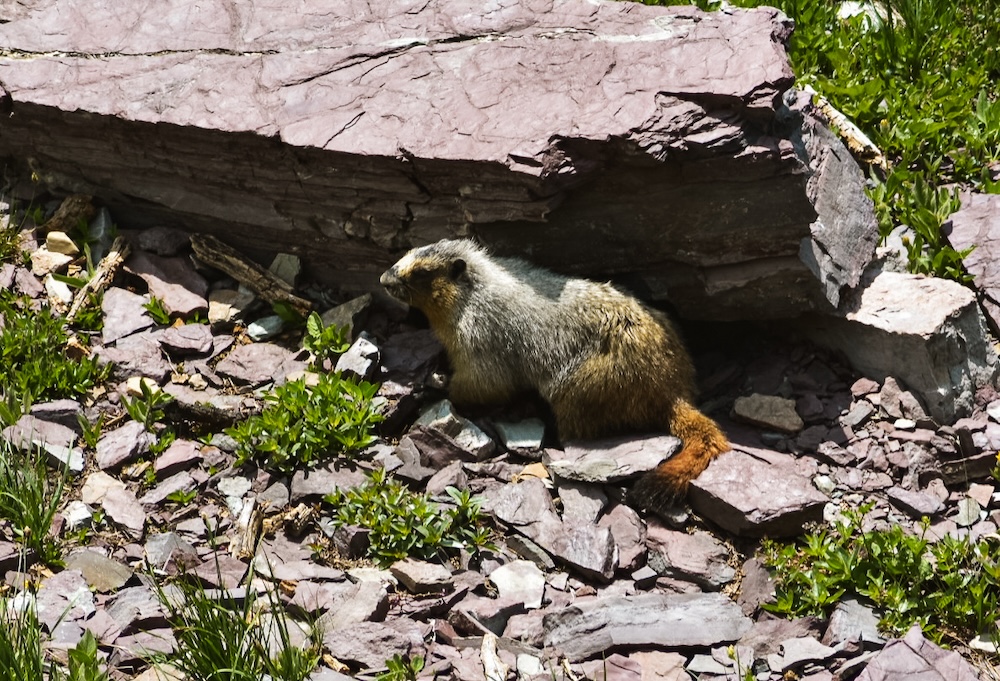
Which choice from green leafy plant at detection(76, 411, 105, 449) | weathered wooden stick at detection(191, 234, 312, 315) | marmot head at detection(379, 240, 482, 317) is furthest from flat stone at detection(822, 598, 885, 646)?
green leafy plant at detection(76, 411, 105, 449)

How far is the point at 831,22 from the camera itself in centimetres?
967

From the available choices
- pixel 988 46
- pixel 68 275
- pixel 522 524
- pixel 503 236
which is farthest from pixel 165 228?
pixel 988 46

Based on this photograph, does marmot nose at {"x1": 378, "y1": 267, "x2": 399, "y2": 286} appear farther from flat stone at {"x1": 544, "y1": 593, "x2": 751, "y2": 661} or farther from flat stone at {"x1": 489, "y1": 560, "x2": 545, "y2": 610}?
flat stone at {"x1": 544, "y1": 593, "x2": 751, "y2": 661}

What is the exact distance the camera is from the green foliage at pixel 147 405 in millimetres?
6922

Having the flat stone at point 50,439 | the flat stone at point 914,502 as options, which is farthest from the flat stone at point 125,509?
the flat stone at point 914,502

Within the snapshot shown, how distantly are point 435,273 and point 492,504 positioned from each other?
178cm

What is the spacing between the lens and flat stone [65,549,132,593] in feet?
18.8

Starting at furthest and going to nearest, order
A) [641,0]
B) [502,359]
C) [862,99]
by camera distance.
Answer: [641,0], [862,99], [502,359]

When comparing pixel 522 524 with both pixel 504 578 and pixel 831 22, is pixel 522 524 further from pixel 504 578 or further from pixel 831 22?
pixel 831 22

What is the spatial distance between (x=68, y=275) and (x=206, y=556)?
3119 millimetres

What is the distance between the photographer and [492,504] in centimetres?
658

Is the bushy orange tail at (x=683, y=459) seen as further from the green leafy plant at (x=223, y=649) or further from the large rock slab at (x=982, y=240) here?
the green leafy plant at (x=223, y=649)

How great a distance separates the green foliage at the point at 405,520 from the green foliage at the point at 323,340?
138 cm

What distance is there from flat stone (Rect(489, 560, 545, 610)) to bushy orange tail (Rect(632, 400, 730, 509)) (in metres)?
0.94
